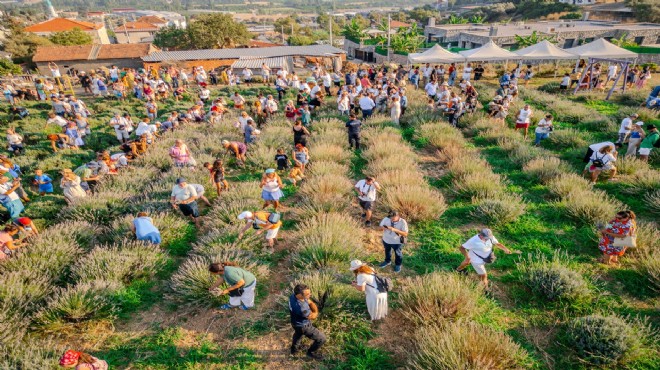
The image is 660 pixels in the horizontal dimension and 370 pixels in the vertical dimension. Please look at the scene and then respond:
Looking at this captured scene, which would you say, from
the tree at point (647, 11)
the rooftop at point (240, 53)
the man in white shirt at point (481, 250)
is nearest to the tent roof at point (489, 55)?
the rooftop at point (240, 53)

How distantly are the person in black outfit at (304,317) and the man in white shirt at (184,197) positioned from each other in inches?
160

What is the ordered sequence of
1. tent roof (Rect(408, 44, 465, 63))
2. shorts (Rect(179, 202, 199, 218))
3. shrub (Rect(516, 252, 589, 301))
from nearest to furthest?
shrub (Rect(516, 252, 589, 301)) → shorts (Rect(179, 202, 199, 218)) → tent roof (Rect(408, 44, 465, 63))

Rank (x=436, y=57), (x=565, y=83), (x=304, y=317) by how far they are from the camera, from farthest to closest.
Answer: (x=436, y=57)
(x=565, y=83)
(x=304, y=317)

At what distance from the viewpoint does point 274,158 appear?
1054 cm

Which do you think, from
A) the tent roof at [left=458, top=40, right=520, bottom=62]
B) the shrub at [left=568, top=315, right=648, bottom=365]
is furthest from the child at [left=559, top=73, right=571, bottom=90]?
the shrub at [left=568, top=315, right=648, bottom=365]

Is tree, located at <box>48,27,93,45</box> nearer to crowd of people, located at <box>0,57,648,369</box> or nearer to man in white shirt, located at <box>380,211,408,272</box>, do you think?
crowd of people, located at <box>0,57,648,369</box>

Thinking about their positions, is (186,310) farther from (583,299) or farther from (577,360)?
(583,299)

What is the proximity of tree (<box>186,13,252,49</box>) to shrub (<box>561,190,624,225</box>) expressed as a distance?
5052 centimetres

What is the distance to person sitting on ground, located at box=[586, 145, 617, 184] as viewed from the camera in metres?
8.34

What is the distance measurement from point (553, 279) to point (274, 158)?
7.59m

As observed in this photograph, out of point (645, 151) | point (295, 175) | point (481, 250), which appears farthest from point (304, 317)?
point (645, 151)

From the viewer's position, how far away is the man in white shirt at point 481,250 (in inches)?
206

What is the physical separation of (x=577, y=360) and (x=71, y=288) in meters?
7.11

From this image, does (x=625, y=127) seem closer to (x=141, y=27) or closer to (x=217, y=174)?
(x=217, y=174)
